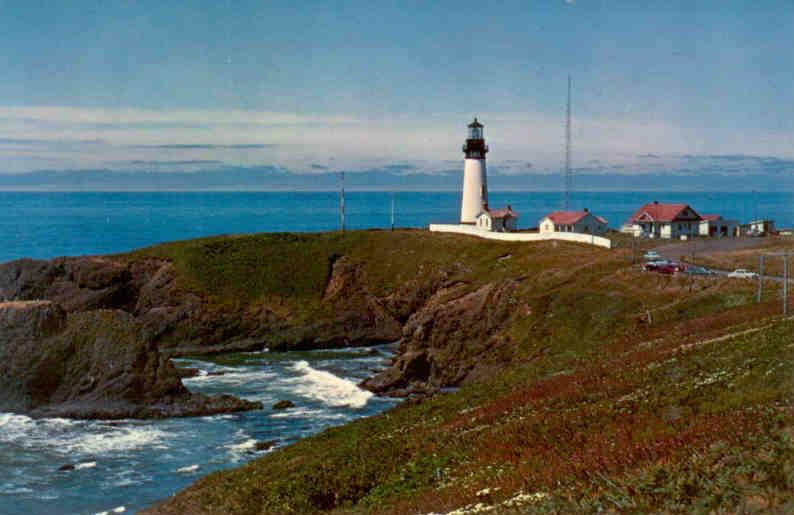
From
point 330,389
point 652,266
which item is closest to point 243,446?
point 330,389

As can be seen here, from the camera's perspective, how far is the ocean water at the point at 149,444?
120 ft

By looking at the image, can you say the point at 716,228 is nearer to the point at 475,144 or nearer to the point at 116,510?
the point at 475,144

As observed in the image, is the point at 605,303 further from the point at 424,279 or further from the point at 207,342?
the point at 207,342

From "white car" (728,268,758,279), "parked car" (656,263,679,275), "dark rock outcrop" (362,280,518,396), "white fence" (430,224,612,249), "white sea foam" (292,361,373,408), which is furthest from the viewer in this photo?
"white fence" (430,224,612,249)

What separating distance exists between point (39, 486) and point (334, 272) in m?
56.2

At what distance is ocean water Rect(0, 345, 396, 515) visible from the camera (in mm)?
36438

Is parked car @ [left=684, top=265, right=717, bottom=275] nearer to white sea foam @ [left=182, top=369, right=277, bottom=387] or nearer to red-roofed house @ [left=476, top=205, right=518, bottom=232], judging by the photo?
white sea foam @ [left=182, top=369, right=277, bottom=387]

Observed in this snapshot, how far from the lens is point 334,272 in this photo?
304 ft

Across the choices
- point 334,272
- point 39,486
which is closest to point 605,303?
point 39,486

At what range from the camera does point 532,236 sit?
90.9 metres

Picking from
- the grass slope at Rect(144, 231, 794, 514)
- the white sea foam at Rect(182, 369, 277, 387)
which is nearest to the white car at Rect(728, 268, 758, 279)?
the grass slope at Rect(144, 231, 794, 514)

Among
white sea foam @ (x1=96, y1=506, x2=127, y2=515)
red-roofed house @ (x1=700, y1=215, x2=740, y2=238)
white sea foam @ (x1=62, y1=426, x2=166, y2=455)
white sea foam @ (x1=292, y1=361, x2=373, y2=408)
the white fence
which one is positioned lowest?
white sea foam @ (x1=292, y1=361, x2=373, y2=408)

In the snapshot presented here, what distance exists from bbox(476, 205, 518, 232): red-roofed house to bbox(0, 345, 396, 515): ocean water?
4080 centimetres

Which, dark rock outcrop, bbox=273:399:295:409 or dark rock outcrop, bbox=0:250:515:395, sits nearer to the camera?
dark rock outcrop, bbox=273:399:295:409
